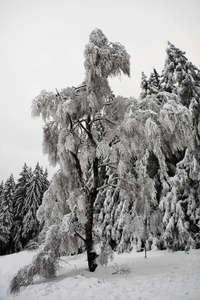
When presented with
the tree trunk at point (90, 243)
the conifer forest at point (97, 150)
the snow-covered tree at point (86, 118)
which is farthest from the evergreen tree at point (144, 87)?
the tree trunk at point (90, 243)

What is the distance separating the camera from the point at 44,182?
33.0m

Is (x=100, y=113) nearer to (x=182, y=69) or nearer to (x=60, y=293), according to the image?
(x=60, y=293)

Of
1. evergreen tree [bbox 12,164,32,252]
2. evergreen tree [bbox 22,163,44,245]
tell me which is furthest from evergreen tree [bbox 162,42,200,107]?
evergreen tree [bbox 12,164,32,252]

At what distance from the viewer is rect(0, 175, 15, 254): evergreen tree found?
26547mm

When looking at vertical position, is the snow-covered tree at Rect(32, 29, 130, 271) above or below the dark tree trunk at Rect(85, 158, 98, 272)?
above

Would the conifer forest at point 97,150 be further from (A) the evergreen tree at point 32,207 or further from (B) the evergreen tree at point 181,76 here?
(A) the evergreen tree at point 32,207

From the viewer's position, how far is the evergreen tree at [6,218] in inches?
1045

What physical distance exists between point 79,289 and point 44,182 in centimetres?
2948

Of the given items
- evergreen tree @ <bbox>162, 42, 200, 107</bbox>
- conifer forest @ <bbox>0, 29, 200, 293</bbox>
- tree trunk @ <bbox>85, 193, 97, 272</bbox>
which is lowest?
tree trunk @ <bbox>85, 193, 97, 272</bbox>

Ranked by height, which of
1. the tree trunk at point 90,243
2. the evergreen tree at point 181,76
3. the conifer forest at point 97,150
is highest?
the evergreen tree at point 181,76

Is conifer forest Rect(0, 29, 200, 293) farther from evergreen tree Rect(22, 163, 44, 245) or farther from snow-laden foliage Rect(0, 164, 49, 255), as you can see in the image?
snow-laden foliage Rect(0, 164, 49, 255)

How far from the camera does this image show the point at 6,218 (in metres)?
27.0

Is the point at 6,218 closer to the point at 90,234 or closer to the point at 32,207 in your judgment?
the point at 32,207

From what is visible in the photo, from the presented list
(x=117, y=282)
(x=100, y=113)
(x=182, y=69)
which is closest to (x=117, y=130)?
(x=100, y=113)
